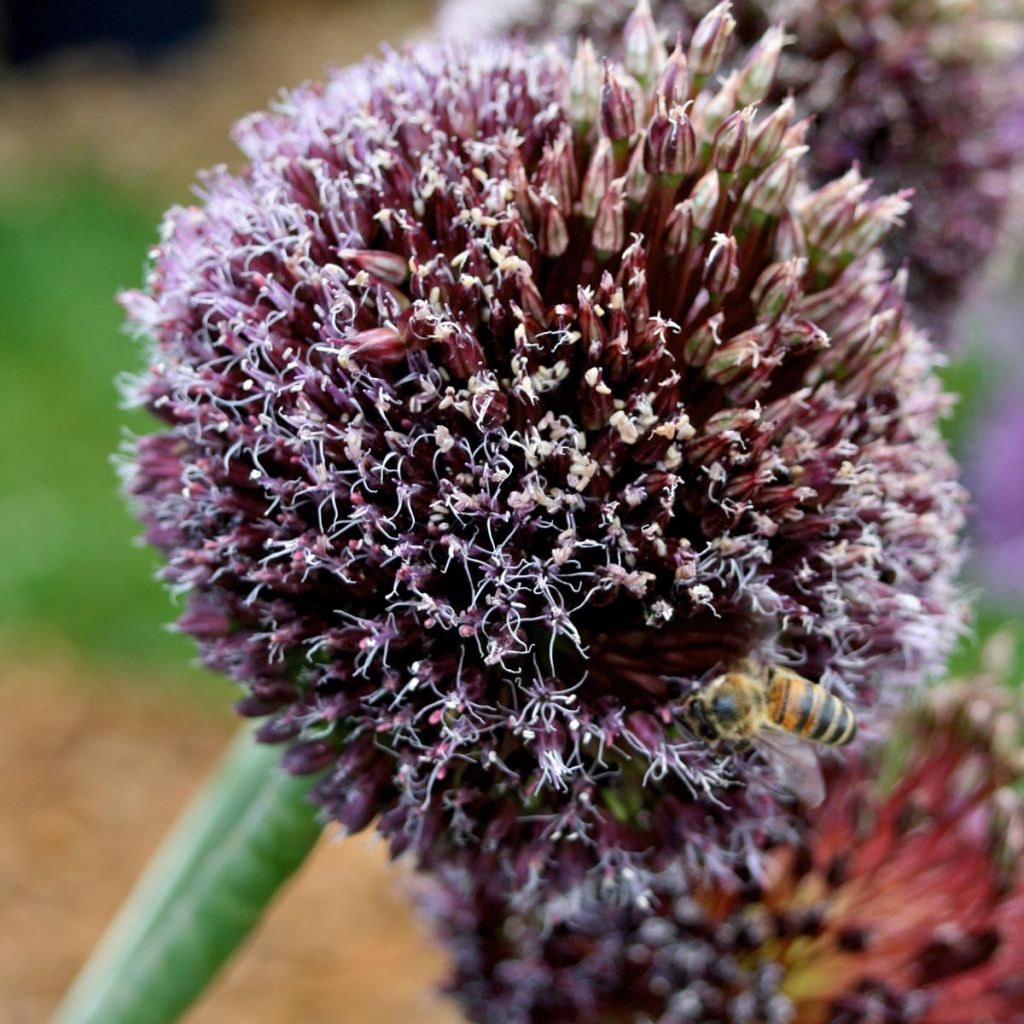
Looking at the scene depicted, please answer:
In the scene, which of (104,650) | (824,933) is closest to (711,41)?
(824,933)

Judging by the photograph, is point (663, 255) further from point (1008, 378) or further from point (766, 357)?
point (1008, 378)

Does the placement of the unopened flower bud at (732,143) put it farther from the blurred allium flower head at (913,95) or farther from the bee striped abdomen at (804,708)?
the bee striped abdomen at (804,708)

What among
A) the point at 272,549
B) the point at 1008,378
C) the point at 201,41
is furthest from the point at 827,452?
the point at 201,41

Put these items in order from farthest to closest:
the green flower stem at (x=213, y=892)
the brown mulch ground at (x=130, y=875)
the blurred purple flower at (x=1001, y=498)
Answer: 1. the blurred purple flower at (x=1001, y=498)
2. the brown mulch ground at (x=130, y=875)
3. the green flower stem at (x=213, y=892)

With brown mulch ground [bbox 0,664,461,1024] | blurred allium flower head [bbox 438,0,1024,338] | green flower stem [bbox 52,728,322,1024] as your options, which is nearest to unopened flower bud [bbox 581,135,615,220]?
blurred allium flower head [bbox 438,0,1024,338]

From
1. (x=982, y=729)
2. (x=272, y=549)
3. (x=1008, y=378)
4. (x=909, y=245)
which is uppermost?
(x=1008, y=378)

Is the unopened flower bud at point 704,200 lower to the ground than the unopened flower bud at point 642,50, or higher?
lower

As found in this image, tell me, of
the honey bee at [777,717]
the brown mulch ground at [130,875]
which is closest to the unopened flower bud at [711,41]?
the honey bee at [777,717]

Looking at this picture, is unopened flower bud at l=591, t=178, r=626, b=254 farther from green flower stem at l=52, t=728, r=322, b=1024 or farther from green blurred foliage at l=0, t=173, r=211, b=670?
green blurred foliage at l=0, t=173, r=211, b=670
